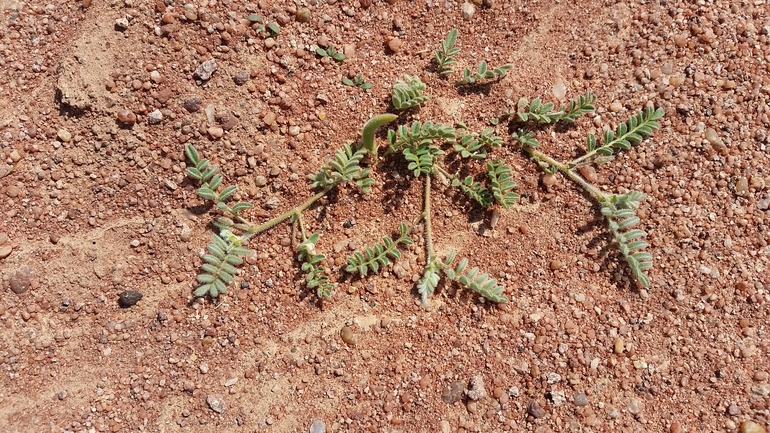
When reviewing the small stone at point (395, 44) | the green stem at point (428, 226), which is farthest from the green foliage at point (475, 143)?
the small stone at point (395, 44)

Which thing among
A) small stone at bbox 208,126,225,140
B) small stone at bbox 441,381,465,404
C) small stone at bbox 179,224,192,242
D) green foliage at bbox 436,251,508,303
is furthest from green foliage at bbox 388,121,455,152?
small stone at bbox 441,381,465,404

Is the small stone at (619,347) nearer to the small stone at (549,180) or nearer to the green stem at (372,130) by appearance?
the small stone at (549,180)

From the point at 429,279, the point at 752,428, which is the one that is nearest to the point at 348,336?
the point at 429,279

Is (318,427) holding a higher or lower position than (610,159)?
lower

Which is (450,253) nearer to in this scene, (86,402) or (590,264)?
(590,264)

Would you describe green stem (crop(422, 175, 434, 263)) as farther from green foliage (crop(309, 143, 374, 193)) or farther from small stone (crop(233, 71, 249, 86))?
small stone (crop(233, 71, 249, 86))

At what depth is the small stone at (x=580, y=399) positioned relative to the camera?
8.64 ft

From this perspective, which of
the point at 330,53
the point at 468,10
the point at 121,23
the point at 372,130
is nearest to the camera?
the point at 372,130

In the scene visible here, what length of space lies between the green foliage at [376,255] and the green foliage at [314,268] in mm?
128

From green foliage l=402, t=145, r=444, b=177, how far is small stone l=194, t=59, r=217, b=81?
103 cm

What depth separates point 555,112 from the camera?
9.27ft

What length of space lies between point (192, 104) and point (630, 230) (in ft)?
7.43

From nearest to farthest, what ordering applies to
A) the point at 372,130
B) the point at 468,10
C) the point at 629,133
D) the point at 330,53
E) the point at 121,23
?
the point at 372,130, the point at 121,23, the point at 629,133, the point at 330,53, the point at 468,10

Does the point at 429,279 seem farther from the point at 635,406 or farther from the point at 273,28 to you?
the point at 273,28
